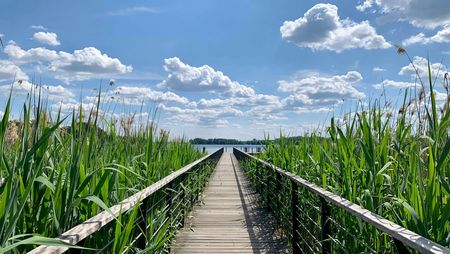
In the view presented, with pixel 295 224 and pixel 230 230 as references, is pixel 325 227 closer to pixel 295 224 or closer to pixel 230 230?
pixel 295 224

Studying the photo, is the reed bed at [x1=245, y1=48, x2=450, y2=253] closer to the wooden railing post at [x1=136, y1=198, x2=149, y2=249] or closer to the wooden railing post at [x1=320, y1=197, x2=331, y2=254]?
the wooden railing post at [x1=320, y1=197, x2=331, y2=254]

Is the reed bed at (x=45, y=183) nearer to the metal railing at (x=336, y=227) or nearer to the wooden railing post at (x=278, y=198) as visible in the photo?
the metal railing at (x=336, y=227)

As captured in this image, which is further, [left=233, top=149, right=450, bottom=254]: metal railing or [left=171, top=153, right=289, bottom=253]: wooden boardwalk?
[left=171, top=153, right=289, bottom=253]: wooden boardwalk

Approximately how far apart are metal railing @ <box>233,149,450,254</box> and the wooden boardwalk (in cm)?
24

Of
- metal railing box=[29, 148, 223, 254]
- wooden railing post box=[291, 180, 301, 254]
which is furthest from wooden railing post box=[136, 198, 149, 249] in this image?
wooden railing post box=[291, 180, 301, 254]

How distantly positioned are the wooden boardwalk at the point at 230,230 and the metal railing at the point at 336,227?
238mm

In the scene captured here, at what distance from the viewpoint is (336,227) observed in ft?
8.50

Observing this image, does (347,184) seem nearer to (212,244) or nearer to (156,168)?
(156,168)

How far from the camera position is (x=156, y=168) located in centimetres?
362

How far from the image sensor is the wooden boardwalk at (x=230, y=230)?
4.00 meters

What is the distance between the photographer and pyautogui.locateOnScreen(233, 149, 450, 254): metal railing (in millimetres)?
1432

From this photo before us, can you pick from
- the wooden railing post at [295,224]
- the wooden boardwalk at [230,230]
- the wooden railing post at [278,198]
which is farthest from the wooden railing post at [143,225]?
the wooden railing post at [278,198]

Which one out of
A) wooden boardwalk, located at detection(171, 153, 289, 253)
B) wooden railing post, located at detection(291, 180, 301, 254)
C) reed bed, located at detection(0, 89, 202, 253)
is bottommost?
wooden boardwalk, located at detection(171, 153, 289, 253)

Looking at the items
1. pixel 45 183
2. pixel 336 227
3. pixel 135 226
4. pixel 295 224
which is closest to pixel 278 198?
pixel 295 224
